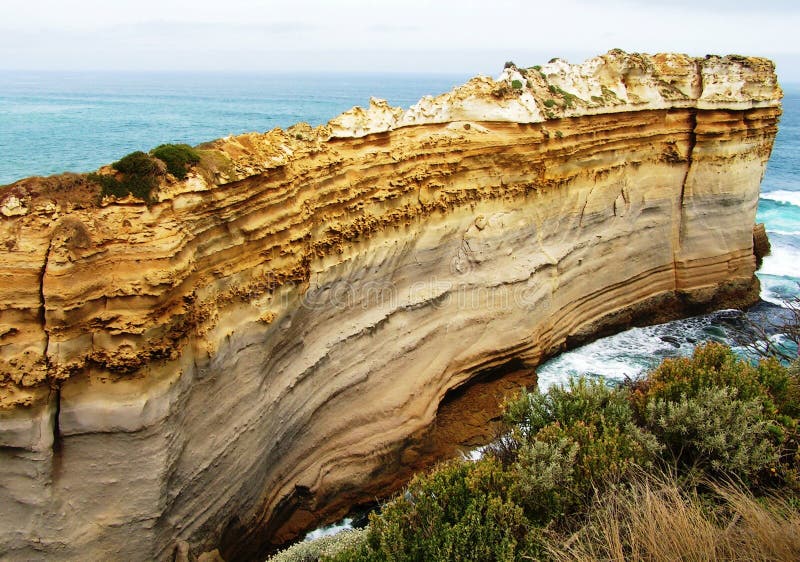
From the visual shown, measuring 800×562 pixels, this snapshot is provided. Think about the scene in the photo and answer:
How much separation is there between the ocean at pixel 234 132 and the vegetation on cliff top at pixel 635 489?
6.88 m

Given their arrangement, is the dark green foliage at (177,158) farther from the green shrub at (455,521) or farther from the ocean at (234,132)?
→ the ocean at (234,132)

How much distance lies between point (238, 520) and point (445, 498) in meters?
4.13

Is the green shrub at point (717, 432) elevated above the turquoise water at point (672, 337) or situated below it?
above

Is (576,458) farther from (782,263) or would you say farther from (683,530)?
(782,263)

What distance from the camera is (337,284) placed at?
1304 centimetres

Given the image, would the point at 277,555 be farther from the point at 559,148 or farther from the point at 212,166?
the point at 559,148

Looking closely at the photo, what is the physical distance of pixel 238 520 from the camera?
11039 millimetres

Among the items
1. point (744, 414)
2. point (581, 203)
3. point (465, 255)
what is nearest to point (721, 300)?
point (581, 203)

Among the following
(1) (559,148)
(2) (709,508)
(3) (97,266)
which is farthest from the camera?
(1) (559,148)

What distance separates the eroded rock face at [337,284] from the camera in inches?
348

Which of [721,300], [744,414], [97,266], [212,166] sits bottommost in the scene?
[721,300]

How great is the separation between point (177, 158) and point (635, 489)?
811cm

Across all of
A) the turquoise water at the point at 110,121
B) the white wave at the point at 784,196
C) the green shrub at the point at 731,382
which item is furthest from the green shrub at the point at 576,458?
the white wave at the point at 784,196

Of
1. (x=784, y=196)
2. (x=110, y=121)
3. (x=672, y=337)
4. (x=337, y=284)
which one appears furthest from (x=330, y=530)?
(x=110, y=121)
